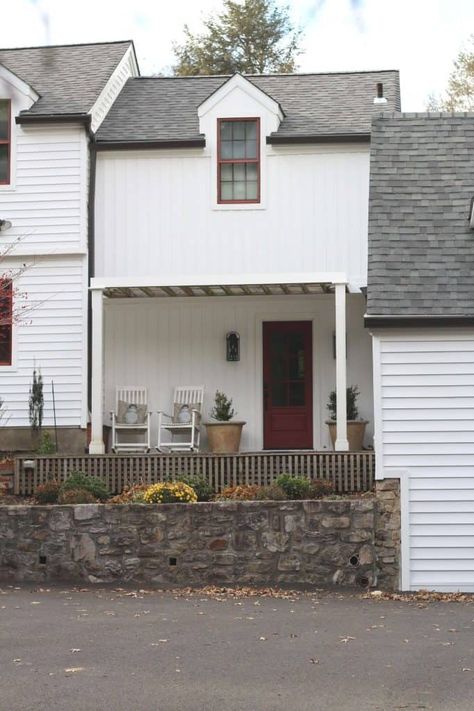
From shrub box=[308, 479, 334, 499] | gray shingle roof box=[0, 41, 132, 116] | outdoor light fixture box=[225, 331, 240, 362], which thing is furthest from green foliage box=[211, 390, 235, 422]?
gray shingle roof box=[0, 41, 132, 116]

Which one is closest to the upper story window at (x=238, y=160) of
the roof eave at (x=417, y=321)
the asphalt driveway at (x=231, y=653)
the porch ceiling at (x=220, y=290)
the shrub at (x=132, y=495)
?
the porch ceiling at (x=220, y=290)

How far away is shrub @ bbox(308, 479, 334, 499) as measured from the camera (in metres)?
14.0

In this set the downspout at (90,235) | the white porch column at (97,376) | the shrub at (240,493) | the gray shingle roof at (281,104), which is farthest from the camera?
the gray shingle roof at (281,104)

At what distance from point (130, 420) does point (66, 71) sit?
640cm

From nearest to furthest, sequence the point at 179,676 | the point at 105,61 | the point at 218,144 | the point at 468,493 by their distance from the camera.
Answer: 1. the point at 179,676
2. the point at 468,493
3. the point at 218,144
4. the point at 105,61

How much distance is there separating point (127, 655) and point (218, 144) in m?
10.8

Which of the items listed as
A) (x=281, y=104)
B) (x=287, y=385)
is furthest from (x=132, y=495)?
(x=281, y=104)

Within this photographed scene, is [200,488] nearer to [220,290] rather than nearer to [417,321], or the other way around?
[417,321]

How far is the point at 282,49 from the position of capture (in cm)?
3588

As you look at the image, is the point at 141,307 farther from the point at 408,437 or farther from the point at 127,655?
the point at 127,655

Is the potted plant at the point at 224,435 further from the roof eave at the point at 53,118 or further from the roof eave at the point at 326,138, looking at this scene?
the roof eave at the point at 53,118

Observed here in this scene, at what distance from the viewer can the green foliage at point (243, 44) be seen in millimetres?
35438

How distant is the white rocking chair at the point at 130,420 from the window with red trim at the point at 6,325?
6.14 feet

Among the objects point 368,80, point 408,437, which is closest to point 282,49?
point 368,80
